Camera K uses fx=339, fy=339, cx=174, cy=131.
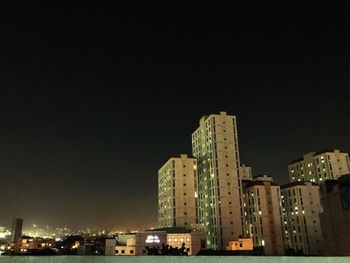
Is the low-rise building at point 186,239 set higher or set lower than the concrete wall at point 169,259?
higher

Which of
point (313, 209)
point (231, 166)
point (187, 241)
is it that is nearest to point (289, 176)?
point (313, 209)

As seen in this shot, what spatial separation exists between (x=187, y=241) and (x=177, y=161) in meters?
42.0

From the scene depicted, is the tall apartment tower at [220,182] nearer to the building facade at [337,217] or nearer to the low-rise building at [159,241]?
the low-rise building at [159,241]

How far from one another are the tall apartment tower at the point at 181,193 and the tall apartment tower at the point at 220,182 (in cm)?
299

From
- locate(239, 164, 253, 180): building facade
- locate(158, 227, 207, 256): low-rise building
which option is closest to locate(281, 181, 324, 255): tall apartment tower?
locate(239, 164, 253, 180): building facade

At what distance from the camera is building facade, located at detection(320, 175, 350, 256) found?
47.7 m

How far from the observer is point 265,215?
13738 centimetres

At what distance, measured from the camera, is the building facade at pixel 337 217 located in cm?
4772

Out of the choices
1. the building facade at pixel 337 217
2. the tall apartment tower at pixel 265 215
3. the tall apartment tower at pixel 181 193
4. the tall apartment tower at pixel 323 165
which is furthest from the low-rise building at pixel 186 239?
the tall apartment tower at pixel 323 165

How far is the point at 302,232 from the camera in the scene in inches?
5404

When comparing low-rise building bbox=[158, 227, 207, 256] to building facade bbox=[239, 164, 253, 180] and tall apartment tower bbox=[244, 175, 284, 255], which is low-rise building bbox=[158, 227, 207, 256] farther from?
building facade bbox=[239, 164, 253, 180]

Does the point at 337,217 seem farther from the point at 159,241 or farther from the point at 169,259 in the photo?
the point at 159,241

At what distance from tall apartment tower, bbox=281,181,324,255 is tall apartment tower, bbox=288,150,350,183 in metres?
16.6

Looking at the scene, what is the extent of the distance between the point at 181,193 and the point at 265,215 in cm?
3520
